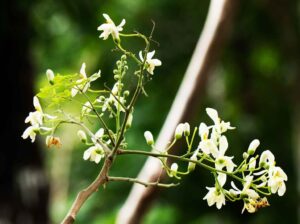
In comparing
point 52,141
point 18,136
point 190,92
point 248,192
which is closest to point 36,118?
point 52,141

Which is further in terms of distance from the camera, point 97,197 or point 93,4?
point 97,197

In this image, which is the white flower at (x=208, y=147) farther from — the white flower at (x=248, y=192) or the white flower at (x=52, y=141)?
the white flower at (x=52, y=141)

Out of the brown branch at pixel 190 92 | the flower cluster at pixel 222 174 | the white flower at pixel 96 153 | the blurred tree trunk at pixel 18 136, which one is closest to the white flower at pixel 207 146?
the flower cluster at pixel 222 174

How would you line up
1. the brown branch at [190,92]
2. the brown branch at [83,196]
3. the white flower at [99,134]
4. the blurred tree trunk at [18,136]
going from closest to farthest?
the brown branch at [83,196], the white flower at [99,134], the brown branch at [190,92], the blurred tree trunk at [18,136]

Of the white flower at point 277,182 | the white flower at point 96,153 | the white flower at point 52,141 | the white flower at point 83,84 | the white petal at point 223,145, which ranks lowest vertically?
the white flower at point 96,153

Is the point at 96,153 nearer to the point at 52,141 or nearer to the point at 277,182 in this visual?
the point at 52,141

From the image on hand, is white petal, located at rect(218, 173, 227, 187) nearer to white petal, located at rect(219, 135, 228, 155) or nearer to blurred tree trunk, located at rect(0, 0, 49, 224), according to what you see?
white petal, located at rect(219, 135, 228, 155)

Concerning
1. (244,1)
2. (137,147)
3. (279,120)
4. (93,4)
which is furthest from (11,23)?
(279,120)

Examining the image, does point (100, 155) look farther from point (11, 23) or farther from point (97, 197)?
point (97, 197)
